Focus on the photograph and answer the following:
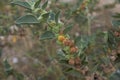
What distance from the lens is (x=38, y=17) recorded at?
1108 millimetres

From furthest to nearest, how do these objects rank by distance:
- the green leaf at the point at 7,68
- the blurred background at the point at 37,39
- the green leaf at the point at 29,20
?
the blurred background at the point at 37,39 → the green leaf at the point at 7,68 → the green leaf at the point at 29,20

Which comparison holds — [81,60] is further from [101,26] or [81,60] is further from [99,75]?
[101,26]

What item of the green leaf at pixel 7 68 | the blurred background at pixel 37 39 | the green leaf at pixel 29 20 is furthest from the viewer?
the blurred background at pixel 37 39

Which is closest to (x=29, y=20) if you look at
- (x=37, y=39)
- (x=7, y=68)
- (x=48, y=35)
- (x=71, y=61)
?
(x=48, y=35)

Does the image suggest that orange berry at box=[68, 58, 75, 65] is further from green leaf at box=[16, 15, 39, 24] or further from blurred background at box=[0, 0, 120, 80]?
blurred background at box=[0, 0, 120, 80]

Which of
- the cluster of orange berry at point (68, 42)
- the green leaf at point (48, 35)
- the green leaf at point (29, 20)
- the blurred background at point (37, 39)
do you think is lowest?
the blurred background at point (37, 39)

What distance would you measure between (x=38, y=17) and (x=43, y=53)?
3.73ft

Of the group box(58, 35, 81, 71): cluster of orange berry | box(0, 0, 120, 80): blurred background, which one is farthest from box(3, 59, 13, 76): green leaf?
box(58, 35, 81, 71): cluster of orange berry

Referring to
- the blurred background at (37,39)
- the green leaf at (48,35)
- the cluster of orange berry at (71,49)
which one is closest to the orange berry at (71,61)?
the cluster of orange berry at (71,49)

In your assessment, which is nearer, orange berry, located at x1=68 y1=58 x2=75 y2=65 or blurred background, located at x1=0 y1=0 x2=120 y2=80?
orange berry, located at x1=68 y1=58 x2=75 y2=65

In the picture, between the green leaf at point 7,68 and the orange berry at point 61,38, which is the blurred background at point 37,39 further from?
the orange berry at point 61,38

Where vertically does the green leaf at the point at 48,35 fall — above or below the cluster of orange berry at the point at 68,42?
above

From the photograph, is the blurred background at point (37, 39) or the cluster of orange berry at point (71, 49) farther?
the blurred background at point (37, 39)

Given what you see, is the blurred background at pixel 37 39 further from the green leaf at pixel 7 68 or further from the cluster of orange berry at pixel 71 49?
the cluster of orange berry at pixel 71 49
